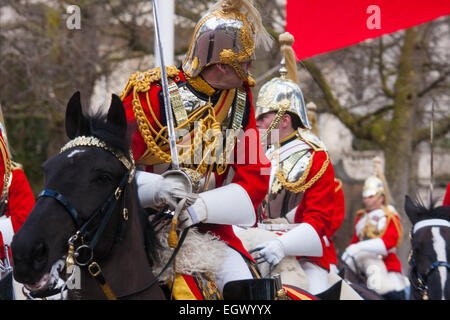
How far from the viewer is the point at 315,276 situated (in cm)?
547

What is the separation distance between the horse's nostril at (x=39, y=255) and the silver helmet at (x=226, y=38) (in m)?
1.49

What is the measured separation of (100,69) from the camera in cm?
1220

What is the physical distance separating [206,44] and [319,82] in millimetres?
10922

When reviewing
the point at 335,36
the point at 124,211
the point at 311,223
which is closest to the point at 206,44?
the point at 124,211

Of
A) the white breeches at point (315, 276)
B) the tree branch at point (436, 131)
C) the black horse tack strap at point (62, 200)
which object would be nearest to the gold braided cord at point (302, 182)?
the white breeches at point (315, 276)

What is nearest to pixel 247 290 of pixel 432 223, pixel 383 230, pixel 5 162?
pixel 5 162

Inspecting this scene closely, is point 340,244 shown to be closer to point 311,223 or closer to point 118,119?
point 311,223

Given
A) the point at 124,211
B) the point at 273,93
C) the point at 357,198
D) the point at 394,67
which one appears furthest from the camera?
the point at 357,198

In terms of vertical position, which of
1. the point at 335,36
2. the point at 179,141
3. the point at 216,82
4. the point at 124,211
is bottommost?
the point at 124,211

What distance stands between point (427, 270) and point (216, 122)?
2.24 meters

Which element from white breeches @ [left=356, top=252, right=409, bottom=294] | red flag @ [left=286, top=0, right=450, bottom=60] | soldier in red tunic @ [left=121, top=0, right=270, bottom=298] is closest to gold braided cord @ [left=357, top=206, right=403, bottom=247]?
white breeches @ [left=356, top=252, right=409, bottom=294]

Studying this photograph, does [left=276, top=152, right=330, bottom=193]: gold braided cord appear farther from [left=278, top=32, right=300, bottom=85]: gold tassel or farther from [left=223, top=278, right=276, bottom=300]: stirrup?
[left=223, top=278, right=276, bottom=300]: stirrup

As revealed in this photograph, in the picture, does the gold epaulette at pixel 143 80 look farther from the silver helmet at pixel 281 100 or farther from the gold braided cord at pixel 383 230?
the gold braided cord at pixel 383 230

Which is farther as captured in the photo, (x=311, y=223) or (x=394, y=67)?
(x=394, y=67)
